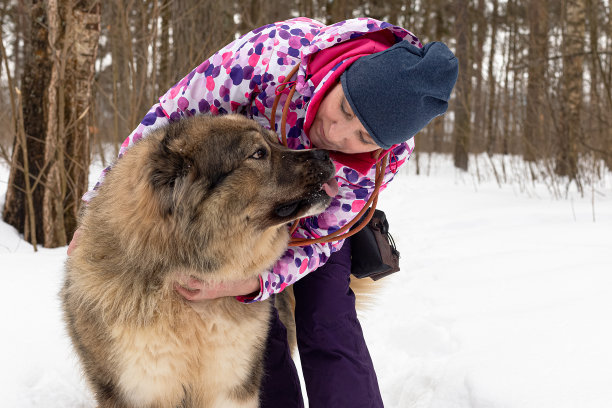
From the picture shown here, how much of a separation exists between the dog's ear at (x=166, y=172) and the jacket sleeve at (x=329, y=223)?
0.54 metres

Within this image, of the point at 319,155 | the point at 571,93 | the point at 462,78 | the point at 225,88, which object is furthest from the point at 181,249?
the point at 462,78

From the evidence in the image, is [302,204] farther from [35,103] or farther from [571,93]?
[571,93]

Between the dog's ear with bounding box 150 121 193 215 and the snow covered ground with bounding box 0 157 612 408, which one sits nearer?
the dog's ear with bounding box 150 121 193 215

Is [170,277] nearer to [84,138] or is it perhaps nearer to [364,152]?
[364,152]

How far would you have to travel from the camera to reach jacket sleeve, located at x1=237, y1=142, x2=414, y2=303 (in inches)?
81.2

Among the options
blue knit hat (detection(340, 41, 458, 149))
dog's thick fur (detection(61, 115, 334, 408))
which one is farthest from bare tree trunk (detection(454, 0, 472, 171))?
dog's thick fur (detection(61, 115, 334, 408))

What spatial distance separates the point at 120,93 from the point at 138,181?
878 cm

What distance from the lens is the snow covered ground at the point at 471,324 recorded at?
2166 mm

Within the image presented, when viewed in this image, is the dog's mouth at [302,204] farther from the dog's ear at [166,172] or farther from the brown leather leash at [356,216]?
the dog's ear at [166,172]

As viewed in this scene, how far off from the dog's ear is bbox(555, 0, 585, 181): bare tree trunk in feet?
19.7

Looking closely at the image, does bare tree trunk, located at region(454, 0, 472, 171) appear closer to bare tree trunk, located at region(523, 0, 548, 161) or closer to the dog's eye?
bare tree trunk, located at region(523, 0, 548, 161)

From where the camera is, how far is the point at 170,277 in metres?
1.80

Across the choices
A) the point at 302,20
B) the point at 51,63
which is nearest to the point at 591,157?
the point at 302,20

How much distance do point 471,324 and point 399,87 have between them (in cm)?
166
